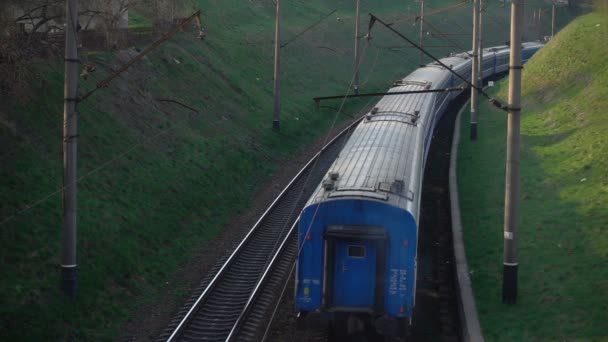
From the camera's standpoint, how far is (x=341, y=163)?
16.9m

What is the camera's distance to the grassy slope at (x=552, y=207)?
14703mm

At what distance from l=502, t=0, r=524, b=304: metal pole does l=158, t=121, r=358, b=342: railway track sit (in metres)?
5.18

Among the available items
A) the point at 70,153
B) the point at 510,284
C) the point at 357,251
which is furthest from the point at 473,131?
the point at 70,153

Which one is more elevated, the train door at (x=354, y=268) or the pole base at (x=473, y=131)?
the pole base at (x=473, y=131)

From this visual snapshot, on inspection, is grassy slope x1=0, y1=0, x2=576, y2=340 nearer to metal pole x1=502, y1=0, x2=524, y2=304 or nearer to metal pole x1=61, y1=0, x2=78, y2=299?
metal pole x1=61, y1=0, x2=78, y2=299

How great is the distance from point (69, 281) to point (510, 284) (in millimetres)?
9139

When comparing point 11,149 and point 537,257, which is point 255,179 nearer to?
point 11,149

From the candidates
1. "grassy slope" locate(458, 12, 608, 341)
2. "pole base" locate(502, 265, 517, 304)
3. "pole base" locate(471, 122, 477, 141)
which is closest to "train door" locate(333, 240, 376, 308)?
"grassy slope" locate(458, 12, 608, 341)

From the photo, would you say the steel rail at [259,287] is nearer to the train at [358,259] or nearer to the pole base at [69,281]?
the train at [358,259]

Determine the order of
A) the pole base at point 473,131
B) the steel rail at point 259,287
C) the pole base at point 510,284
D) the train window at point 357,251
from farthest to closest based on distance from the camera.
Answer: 1. the pole base at point 473,131
2. the pole base at point 510,284
3. the steel rail at point 259,287
4. the train window at point 357,251

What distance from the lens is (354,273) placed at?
536 inches

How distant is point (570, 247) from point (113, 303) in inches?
415

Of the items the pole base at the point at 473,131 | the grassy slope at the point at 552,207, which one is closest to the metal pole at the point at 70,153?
the grassy slope at the point at 552,207

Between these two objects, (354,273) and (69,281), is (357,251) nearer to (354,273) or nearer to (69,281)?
(354,273)
